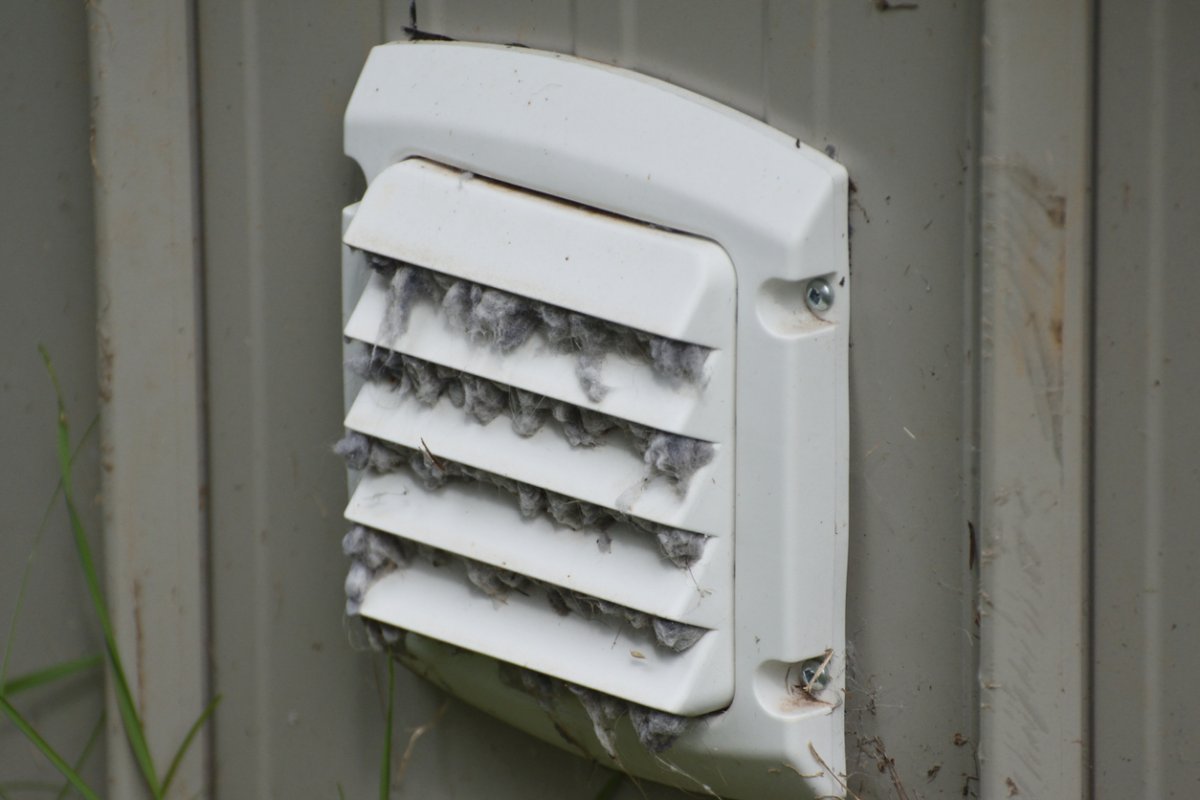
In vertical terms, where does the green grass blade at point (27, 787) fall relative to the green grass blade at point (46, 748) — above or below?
below

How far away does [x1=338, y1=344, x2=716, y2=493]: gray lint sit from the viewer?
93cm

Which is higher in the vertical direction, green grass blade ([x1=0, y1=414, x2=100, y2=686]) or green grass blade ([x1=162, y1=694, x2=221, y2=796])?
green grass blade ([x1=0, y1=414, x2=100, y2=686])

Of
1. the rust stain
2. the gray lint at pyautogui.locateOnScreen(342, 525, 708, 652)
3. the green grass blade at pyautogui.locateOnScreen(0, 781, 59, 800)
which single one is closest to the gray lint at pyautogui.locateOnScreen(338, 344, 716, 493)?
the gray lint at pyautogui.locateOnScreen(342, 525, 708, 652)

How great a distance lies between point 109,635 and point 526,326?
62 centimetres

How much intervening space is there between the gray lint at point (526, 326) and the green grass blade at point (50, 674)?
584 mm

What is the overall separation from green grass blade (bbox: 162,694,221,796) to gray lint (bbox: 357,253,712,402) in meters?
0.51

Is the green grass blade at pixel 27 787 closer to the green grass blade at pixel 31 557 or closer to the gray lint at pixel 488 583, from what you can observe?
the green grass blade at pixel 31 557

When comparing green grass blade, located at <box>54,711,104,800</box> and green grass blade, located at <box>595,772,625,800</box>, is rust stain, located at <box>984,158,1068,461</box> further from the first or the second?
green grass blade, located at <box>54,711,104,800</box>

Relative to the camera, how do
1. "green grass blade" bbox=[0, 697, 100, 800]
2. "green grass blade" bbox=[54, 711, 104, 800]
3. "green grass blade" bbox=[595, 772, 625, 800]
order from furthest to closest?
"green grass blade" bbox=[54, 711, 104, 800] → "green grass blade" bbox=[0, 697, 100, 800] → "green grass blade" bbox=[595, 772, 625, 800]

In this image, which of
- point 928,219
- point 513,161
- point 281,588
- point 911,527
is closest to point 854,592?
point 911,527

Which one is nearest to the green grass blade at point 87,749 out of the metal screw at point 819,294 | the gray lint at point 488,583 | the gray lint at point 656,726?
the gray lint at point 488,583

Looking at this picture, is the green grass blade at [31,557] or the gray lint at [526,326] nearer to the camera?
the gray lint at [526,326]

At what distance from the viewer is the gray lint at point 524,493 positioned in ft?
3.07

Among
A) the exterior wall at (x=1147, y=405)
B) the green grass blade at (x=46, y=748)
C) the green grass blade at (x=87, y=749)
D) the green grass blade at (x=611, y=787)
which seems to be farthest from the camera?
the green grass blade at (x=87, y=749)
